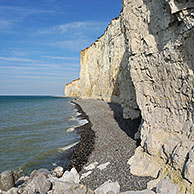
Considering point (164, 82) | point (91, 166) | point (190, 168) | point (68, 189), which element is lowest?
point (91, 166)

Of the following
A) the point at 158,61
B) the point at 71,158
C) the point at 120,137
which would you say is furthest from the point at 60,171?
the point at 158,61

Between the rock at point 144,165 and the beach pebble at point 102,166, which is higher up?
the rock at point 144,165

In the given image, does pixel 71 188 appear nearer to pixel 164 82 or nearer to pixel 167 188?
pixel 167 188

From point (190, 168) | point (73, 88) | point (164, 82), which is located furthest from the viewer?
point (73, 88)

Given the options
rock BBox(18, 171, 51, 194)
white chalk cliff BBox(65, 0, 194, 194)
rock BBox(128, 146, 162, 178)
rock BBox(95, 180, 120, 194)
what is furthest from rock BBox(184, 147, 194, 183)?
rock BBox(18, 171, 51, 194)

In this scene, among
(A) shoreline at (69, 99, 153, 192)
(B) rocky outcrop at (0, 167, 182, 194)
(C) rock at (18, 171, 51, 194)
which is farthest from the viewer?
(A) shoreline at (69, 99, 153, 192)

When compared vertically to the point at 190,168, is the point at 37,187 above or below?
below

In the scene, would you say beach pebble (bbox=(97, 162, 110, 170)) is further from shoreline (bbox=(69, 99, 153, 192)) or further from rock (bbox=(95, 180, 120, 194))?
rock (bbox=(95, 180, 120, 194))

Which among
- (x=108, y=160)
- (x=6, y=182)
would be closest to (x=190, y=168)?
(x=108, y=160)

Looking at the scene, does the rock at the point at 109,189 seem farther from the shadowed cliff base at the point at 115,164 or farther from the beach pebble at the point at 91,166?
the beach pebble at the point at 91,166

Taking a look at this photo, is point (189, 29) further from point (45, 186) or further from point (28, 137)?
point (28, 137)

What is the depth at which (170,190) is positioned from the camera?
486 cm

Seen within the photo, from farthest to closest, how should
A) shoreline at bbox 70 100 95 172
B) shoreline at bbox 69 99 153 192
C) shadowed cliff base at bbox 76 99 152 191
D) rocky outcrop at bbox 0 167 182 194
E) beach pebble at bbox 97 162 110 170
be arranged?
shoreline at bbox 70 100 95 172 → beach pebble at bbox 97 162 110 170 → shoreline at bbox 69 99 153 192 → shadowed cliff base at bbox 76 99 152 191 → rocky outcrop at bbox 0 167 182 194

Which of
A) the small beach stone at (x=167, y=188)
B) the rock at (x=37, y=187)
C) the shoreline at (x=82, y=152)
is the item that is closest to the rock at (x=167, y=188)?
the small beach stone at (x=167, y=188)
